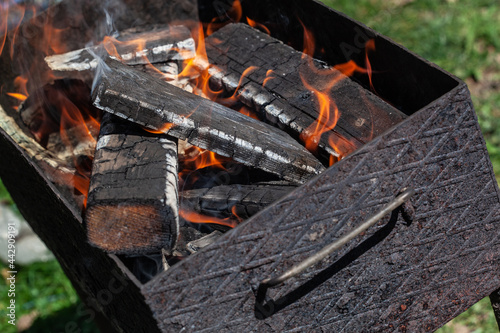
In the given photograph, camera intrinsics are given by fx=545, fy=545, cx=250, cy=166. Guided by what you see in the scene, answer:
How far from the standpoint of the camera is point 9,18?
103 inches

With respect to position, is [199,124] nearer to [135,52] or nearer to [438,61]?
[135,52]

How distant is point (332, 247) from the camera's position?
154 cm

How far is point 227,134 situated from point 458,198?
833 mm

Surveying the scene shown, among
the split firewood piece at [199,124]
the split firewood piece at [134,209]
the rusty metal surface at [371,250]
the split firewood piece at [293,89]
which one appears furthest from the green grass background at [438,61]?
the split firewood piece at [134,209]

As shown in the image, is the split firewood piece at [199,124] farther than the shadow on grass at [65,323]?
No

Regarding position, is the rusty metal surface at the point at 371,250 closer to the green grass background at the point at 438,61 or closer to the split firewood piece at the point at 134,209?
the split firewood piece at the point at 134,209

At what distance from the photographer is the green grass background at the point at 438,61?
3629mm

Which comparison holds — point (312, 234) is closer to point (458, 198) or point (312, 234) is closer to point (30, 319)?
point (458, 198)

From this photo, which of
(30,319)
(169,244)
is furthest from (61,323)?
(169,244)

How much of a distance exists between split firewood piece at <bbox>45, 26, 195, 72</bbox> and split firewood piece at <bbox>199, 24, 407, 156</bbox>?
18cm

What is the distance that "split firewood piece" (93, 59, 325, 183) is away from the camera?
1.95 metres

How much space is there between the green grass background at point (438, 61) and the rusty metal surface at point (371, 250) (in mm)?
1564

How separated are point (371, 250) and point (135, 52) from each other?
4.79 ft

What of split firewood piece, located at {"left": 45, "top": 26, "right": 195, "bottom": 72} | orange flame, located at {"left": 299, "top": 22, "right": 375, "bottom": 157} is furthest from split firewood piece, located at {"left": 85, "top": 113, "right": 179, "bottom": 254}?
split firewood piece, located at {"left": 45, "top": 26, "right": 195, "bottom": 72}
